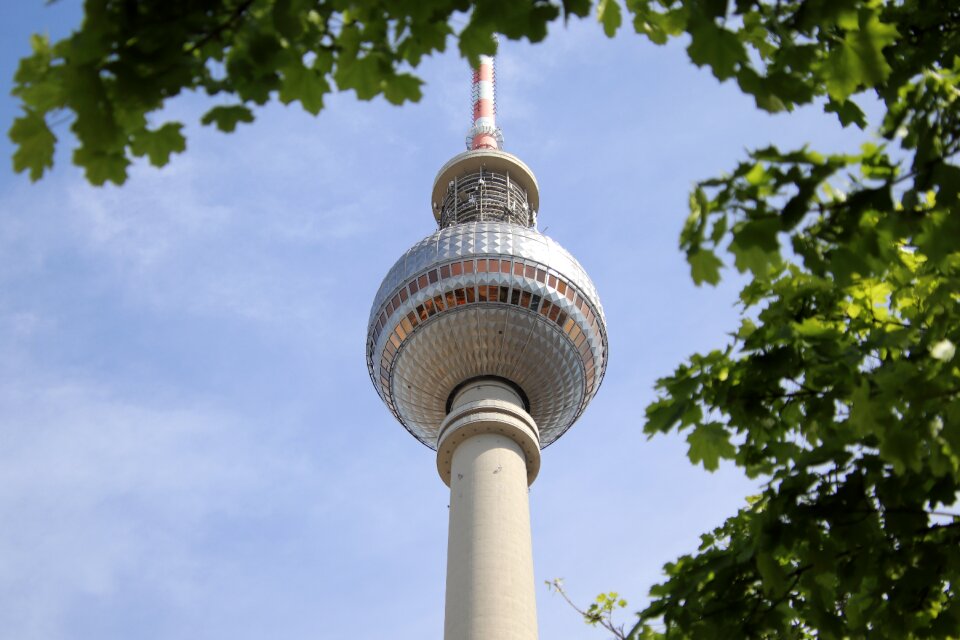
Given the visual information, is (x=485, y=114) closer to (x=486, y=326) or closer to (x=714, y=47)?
(x=486, y=326)

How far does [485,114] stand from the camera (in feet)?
165

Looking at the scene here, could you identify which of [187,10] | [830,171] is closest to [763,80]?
[830,171]

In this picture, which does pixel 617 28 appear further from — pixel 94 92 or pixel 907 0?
pixel 94 92

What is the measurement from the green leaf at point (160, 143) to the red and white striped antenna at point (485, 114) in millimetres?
42747

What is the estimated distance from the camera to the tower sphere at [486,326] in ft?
124

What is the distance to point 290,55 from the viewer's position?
16.6ft

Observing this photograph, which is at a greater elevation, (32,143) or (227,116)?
(227,116)

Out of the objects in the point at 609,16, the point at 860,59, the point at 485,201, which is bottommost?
the point at 860,59

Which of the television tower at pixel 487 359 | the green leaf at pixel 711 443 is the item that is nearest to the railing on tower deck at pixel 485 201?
the television tower at pixel 487 359

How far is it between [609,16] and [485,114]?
1779 inches

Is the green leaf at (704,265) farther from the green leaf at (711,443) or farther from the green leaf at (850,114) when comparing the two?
the green leaf at (850,114)

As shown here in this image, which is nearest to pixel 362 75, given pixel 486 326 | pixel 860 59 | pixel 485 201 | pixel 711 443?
pixel 860 59

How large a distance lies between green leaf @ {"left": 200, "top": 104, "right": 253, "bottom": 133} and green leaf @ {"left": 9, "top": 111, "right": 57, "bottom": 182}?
2.60ft

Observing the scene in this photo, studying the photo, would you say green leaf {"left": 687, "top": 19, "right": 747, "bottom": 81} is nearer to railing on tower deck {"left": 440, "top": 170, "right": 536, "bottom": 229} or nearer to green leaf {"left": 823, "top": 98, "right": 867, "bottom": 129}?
green leaf {"left": 823, "top": 98, "right": 867, "bottom": 129}
